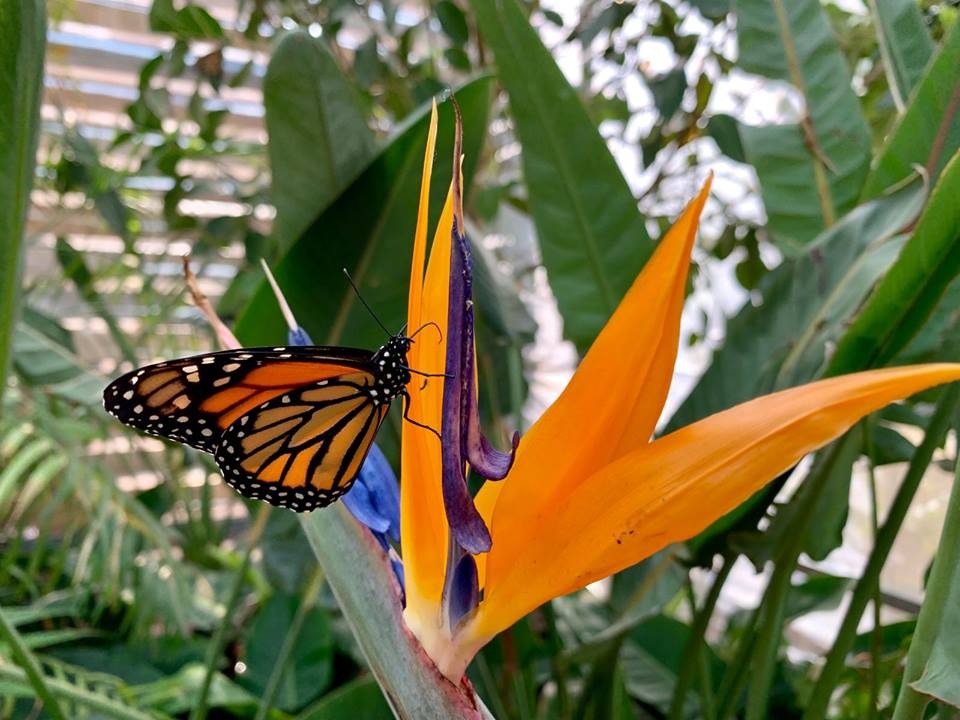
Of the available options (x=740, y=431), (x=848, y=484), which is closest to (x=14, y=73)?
(x=740, y=431)

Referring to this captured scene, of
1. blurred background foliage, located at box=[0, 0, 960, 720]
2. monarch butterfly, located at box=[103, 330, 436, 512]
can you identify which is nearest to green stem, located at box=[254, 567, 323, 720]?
blurred background foliage, located at box=[0, 0, 960, 720]

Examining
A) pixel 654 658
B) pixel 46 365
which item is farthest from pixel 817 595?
pixel 46 365

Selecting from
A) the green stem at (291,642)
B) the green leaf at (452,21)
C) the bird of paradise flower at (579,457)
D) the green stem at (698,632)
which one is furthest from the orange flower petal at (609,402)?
the green leaf at (452,21)

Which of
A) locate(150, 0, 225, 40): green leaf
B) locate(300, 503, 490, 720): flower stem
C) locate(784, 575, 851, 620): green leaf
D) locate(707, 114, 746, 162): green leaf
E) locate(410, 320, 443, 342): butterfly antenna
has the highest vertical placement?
locate(150, 0, 225, 40): green leaf

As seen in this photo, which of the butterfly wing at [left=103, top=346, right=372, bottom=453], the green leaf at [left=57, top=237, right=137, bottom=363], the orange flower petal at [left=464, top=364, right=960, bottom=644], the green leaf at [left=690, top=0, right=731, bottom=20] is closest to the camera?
the orange flower petal at [left=464, top=364, right=960, bottom=644]

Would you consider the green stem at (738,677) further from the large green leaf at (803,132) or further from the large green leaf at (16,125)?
the large green leaf at (16,125)

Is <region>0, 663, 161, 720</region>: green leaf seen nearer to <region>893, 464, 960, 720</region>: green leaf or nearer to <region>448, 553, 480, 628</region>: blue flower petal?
<region>448, 553, 480, 628</region>: blue flower petal
